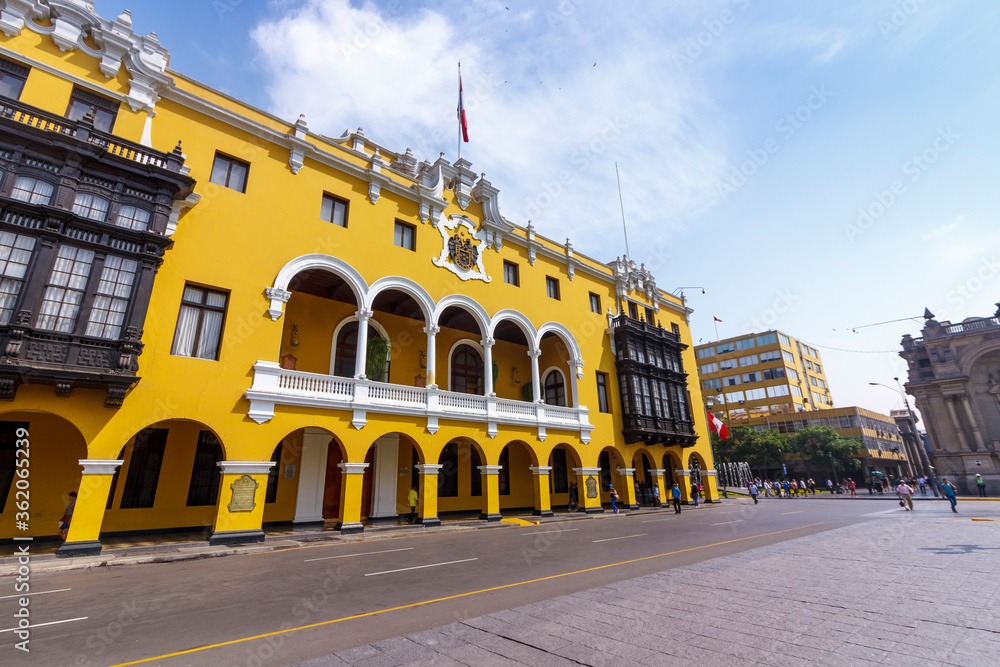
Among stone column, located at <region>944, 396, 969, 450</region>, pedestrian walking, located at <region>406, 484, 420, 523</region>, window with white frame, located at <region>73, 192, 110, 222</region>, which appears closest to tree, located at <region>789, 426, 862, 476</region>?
stone column, located at <region>944, 396, 969, 450</region>

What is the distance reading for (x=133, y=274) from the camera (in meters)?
12.7

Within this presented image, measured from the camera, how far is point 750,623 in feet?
17.5

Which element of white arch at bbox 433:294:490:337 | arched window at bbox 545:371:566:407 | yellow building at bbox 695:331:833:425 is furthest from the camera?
yellow building at bbox 695:331:833:425

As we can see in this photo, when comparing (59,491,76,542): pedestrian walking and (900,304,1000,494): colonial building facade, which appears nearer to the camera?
(59,491,76,542): pedestrian walking

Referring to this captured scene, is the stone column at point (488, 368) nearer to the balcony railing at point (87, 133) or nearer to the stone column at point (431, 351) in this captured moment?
the stone column at point (431, 351)

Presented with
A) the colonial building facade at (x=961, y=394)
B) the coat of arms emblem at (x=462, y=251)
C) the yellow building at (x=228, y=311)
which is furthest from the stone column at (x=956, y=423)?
the coat of arms emblem at (x=462, y=251)

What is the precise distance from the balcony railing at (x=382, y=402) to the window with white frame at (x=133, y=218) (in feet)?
16.8

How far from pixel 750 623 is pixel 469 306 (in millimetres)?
17545

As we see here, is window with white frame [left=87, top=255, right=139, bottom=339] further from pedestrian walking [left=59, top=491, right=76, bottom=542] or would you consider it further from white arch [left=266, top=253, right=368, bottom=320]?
pedestrian walking [left=59, top=491, right=76, bottom=542]

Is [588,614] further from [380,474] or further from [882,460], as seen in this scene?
[882,460]

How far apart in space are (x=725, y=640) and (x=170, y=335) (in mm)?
15290

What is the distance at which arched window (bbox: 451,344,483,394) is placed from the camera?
24.2 m

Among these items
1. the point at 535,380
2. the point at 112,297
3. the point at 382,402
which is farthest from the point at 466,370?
the point at 112,297

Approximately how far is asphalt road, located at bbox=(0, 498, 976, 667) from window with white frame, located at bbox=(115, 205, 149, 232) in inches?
354
